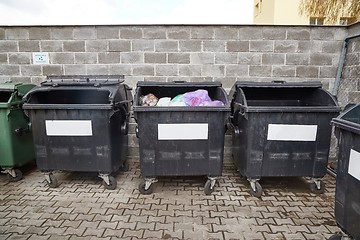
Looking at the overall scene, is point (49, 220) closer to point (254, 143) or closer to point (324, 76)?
point (254, 143)

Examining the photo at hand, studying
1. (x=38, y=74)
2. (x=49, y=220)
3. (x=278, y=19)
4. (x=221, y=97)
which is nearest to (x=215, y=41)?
(x=221, y=97)

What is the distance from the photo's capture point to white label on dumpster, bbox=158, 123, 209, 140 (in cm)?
253

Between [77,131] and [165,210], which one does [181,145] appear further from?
[77,131]

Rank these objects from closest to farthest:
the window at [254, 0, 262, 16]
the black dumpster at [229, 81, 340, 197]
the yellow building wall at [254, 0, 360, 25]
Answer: the black dumpster at [229, 81, 340, 197] < the yellow building wall at [254, 0, 360, 25] < the window at [254, 0, 262, 16]

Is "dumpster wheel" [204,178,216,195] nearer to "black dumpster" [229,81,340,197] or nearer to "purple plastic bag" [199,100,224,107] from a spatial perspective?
"black dumpster" [229,81,340,197]

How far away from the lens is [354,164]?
1575mm

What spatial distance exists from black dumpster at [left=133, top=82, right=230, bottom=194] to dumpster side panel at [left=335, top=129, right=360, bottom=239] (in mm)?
1083

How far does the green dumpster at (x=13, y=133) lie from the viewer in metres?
2.81

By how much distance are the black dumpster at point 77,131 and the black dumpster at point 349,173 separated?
81.9 inches

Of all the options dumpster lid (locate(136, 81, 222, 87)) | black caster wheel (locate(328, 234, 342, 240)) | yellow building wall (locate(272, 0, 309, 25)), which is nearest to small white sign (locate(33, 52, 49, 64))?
dumpster lid (locate(136, 81, 222, 87))

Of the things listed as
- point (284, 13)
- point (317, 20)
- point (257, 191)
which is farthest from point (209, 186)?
point (284, 13)

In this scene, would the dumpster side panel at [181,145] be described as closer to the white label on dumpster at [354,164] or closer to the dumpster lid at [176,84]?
the dumpster lid at [176,84]

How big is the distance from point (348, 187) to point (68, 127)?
2599mm

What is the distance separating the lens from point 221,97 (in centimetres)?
280
